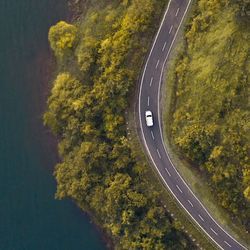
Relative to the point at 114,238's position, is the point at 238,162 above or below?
above

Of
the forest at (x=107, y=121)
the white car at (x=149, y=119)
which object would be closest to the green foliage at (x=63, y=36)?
the forest at (x=107, y=121)

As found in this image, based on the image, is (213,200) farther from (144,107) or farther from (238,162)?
(144,107)

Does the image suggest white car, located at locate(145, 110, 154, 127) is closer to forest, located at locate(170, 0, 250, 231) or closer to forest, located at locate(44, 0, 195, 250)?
forest, located at locate(44, 0, 195, 250)

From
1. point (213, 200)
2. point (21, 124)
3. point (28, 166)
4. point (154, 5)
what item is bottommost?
point (213, 200)

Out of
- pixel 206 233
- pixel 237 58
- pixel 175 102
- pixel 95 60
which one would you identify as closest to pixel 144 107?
pixel 175 102

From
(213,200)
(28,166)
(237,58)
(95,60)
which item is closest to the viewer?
(237,58)

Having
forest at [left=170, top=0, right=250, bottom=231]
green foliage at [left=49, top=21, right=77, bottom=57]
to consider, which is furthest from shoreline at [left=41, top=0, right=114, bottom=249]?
forest at [left=170, top=0, right=250, bottom=231]

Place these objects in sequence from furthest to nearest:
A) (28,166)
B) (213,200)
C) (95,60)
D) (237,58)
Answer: (28,166) → (95,60) → (213,200) → (237,58)

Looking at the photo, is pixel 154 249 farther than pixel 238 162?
Yes
